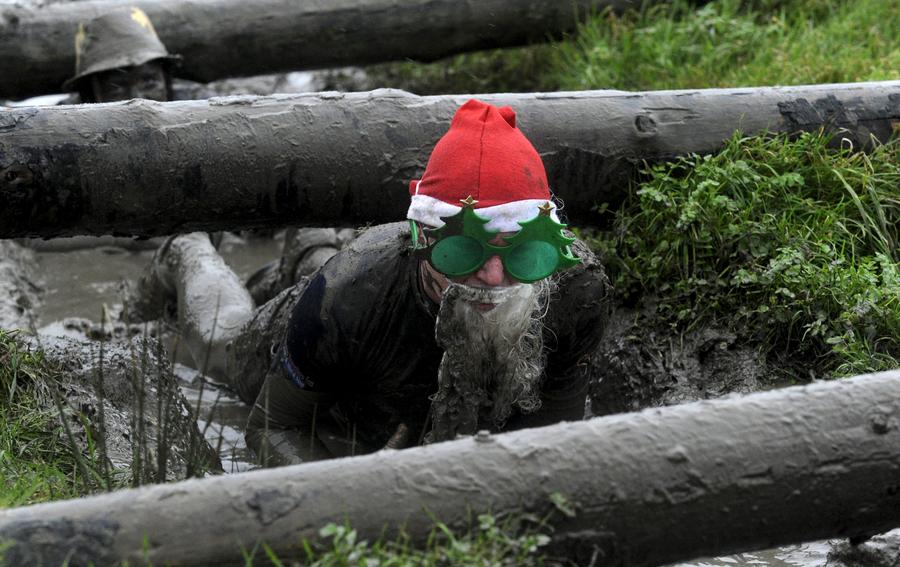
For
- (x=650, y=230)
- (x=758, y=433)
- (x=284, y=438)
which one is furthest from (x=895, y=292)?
(x=284, y=438)

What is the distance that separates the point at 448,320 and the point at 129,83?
3366mm

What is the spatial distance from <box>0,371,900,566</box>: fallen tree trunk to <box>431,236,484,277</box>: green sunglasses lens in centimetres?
79

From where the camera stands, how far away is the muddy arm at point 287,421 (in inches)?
157

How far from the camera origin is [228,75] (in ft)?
22.2

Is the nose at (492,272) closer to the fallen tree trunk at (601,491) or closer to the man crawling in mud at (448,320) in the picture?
the man crawling in mud at (448,320)

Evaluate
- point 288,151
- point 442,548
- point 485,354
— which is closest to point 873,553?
point 485,354

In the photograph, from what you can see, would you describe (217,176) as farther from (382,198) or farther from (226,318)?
(226,318)

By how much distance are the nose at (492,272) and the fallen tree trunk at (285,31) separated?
3725 millimetres

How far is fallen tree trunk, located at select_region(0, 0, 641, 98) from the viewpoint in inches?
249

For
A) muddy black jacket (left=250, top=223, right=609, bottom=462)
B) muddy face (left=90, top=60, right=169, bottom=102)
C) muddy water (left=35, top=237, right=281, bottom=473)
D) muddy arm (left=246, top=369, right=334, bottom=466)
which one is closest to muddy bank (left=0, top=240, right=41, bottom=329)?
muddy water (left=35, top=237, right=281, bottom=473)

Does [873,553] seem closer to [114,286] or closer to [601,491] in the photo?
[601,491]

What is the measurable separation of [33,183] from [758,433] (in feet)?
7.55

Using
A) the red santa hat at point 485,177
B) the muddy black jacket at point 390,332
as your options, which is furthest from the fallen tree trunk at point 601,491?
the muddy black jacket at point 390,332

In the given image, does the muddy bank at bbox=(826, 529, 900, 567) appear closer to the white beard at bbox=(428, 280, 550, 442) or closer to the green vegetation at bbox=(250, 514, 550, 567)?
the white beard at bbox=(428, 280, 550, 442)
